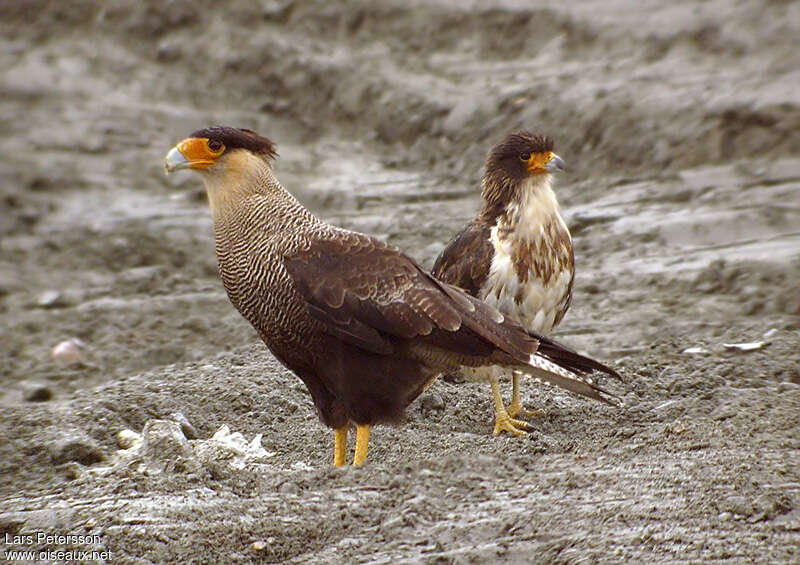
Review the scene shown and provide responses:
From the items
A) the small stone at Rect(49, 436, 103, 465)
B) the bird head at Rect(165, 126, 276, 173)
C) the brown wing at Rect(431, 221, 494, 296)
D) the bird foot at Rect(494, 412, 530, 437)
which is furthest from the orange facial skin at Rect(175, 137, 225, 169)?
the bird foot at Rect(494, 412, 530, 437)

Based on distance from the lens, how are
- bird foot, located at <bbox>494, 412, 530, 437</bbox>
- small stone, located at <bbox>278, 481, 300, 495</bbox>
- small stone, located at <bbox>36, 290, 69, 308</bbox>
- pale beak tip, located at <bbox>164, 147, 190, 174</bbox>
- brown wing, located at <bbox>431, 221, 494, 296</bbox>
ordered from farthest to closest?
small stone, located at <bbox>36, 290, 69, 308</bbox> < brown wing, located at <bbox>431, 221, 494, 296</bbox> < bird foot, located at <bbox>494, 412, 530, 437</bbox> < pale beak tip, located at <bbox>164, 147, 190, 174</bbox> < small stone, located at <bbox>278, 481, 300, 495</bbox>

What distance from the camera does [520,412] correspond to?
6055 mm

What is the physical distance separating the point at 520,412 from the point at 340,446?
1034 millimetres

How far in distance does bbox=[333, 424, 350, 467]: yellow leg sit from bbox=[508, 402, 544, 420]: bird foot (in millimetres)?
942

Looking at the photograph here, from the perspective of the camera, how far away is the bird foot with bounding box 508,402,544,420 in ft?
19.8

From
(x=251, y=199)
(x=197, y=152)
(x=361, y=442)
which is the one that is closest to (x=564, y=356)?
(x=361, y=442)

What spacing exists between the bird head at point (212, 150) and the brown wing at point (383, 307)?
2.04ft

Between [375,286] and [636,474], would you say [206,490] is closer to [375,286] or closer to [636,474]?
[375,286]

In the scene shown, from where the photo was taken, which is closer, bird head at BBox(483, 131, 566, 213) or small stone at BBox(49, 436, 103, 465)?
small stone at BBox(49, 436, 103, 465)

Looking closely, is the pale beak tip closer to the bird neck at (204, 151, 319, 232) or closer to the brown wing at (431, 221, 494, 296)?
the bird neck at (204, 151, 319, 232)

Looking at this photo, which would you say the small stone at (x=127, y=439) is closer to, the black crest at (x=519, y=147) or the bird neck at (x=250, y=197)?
the bird neck at (x=250, y=197)

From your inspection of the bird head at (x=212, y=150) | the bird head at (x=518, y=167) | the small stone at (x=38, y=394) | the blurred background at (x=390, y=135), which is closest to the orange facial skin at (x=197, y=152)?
the bird head at (x=212, y=150)

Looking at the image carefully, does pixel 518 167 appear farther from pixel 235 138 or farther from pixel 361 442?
pixel 361 442

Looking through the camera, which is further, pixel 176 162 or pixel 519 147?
pixel 519 147
